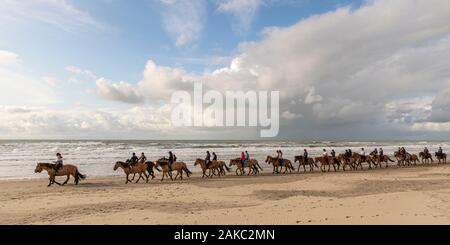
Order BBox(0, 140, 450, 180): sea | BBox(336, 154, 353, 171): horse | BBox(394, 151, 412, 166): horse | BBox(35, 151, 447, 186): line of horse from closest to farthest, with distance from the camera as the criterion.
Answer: BBox(35, 151, 447, 186): line of horse, BBox(0, 140, 450, 180): sea, BBox(336, 154, 353, 171): horse, BBox(394, 151, 412, 166): horse

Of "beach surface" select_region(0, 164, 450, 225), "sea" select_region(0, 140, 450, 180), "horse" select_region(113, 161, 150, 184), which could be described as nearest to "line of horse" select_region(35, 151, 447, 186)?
"horse" select_region(113, 161, 150, 184)

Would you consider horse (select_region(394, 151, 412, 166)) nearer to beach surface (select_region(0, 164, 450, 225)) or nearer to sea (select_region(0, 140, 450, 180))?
sea (select_region(0, 140, 450, 180))

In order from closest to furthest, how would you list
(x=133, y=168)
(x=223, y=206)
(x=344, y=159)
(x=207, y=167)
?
(x=223, y=206) < (x=133, y=168) < (x=207, y=167) < (x=344, y=159)

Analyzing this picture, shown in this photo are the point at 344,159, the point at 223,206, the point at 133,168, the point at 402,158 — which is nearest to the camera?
the point at 223,206

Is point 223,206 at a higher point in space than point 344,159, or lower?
lower

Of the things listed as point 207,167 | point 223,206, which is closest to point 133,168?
point 207,167

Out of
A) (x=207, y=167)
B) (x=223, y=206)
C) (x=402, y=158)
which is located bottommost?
(x=223, y=206)

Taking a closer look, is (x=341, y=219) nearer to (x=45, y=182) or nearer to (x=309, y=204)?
(x=309, y=204)

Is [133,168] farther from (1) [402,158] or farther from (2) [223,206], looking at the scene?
(1) [402,158]

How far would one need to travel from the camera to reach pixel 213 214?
1053 centimetres

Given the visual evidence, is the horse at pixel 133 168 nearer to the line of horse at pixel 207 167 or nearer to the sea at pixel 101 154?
the line of horse at pixel 207 167

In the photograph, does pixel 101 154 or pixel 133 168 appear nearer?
pixel 133 168
